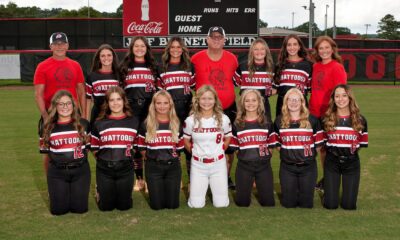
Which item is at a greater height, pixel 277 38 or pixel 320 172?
pixel 277 38


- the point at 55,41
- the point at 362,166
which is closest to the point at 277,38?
the point at 362,166

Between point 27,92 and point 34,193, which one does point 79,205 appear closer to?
point 34,193

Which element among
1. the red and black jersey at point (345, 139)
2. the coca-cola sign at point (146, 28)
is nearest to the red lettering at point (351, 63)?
the coca-cola sign at point (146, 28)

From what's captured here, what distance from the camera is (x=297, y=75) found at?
5598 mm

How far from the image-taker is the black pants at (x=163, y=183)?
5.02 metres

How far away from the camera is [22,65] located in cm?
2103

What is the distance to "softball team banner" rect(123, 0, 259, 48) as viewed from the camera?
18.7m

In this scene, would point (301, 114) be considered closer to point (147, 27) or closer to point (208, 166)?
point (208, 166)

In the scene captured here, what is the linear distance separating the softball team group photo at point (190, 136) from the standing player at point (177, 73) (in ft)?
0.05

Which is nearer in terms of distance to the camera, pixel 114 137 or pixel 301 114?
pixel 114 137

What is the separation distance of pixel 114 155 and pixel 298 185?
1867 mm

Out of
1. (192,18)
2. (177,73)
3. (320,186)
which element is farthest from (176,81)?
(192,18)

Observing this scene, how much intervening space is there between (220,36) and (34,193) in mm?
2756

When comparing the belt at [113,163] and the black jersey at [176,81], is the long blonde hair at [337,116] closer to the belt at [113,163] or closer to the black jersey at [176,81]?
the black jersey at [176,81]
